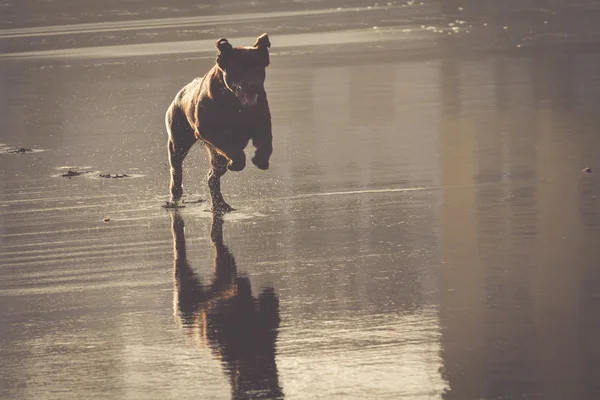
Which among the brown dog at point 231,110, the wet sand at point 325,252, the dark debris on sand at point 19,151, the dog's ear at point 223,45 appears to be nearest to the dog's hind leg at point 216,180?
the brown dog at point 231,110

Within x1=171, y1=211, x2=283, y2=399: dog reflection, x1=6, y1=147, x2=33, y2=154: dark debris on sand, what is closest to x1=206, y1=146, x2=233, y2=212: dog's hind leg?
x1=171, y1=211, x2=283, y2=399: dog reflection

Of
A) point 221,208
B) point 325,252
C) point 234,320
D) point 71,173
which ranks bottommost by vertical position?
point 234,320

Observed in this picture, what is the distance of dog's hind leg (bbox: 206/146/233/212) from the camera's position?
12.1 metres

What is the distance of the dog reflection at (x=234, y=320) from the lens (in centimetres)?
717

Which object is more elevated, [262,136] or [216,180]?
[262,136]

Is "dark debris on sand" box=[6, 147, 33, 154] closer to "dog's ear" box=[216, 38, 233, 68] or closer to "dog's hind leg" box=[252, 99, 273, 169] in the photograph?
"dog's hind leg" box=[252, 99, 273, 169]

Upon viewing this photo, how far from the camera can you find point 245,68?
36.8ft

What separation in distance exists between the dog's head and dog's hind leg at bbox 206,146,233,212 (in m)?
0.88

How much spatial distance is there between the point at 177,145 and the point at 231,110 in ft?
4.21

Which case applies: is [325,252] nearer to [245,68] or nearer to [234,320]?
[245,68]

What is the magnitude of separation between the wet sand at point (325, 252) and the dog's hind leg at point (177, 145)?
18 centimetres

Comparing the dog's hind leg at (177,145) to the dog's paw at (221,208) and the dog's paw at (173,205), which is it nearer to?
the dog's paw at (173,205)

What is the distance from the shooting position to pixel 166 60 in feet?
95.1

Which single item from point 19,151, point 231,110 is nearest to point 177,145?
point 231,110
